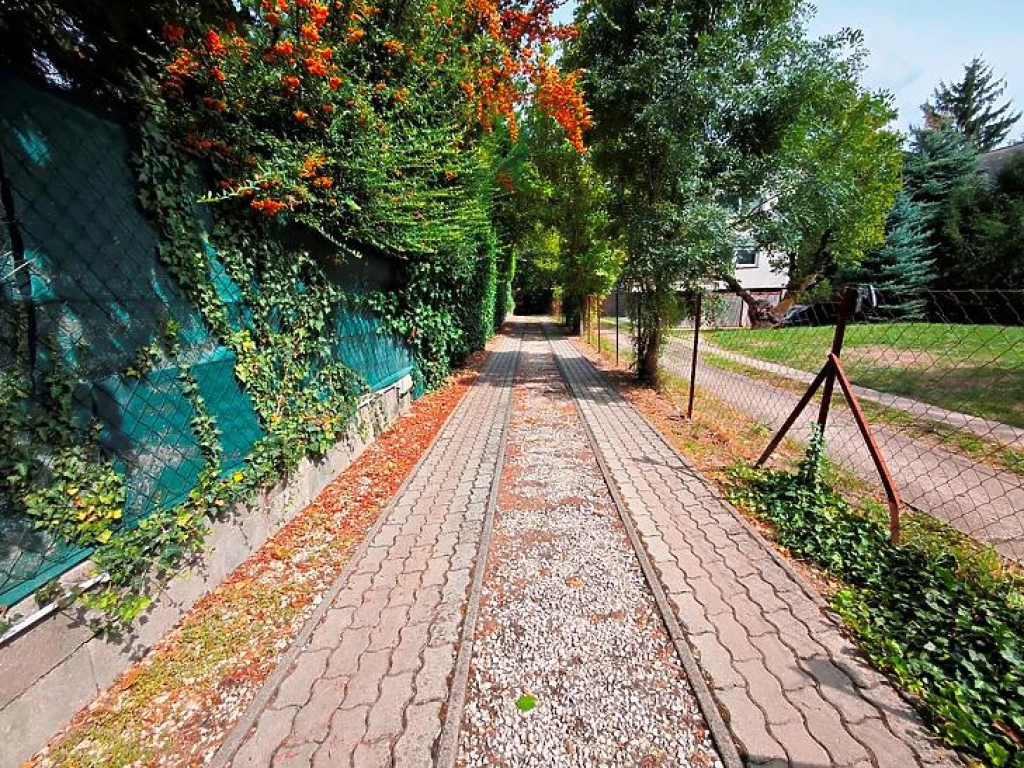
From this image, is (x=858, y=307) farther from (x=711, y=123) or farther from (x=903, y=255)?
(x=903, y=255)

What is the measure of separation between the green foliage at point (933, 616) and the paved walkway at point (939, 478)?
2.14ft

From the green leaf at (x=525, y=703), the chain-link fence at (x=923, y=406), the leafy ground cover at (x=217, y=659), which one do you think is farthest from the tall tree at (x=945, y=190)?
the leafy ground cover at (x=217, y=659)

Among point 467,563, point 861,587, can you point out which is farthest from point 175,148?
point 861,587

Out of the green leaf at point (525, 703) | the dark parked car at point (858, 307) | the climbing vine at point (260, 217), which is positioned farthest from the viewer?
the dark parked car at point (858, 307)

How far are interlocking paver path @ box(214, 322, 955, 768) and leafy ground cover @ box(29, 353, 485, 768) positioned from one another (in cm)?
14

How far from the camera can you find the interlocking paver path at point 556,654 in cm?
164

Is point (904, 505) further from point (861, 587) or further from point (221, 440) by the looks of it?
point (221, 440)

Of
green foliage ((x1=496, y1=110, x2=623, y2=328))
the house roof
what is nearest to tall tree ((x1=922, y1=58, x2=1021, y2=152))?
the house roof

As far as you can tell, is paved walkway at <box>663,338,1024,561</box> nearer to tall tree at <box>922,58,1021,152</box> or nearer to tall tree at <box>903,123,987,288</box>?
tall tree at <box>903,123,987,288</box>

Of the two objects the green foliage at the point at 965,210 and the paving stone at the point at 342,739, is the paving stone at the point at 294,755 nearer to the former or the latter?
the paving stone at the point at 342,739

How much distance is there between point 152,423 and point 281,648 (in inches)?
55.8

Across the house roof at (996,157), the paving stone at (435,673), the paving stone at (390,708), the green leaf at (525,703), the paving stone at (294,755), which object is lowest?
the paving stone at (390,708)

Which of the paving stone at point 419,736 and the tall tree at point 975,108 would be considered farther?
the tall tree at point 975,108

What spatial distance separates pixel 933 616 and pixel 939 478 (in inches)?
105
